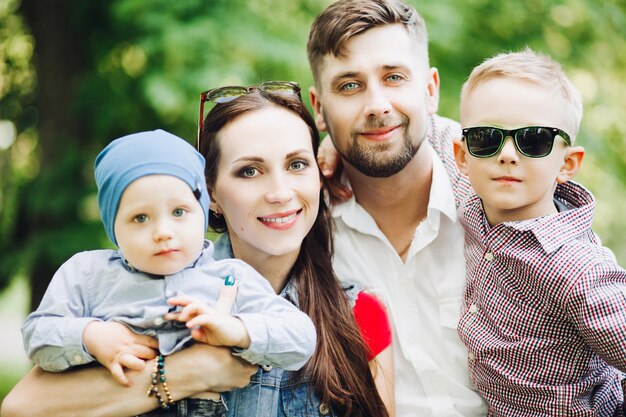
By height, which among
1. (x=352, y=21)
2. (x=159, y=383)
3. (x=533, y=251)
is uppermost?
(x=352, y=21)

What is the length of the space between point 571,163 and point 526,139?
0.24 metres

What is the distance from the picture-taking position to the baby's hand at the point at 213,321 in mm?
2029

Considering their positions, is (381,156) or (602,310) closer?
(602,310)

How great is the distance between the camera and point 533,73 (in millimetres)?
2363

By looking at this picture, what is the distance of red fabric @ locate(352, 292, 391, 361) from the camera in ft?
8.71

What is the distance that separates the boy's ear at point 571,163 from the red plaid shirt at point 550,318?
0.42 ft

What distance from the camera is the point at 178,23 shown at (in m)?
4.91

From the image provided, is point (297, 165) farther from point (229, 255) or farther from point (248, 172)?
point (229, 255)

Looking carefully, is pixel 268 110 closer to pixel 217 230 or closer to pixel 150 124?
pixel 217 230

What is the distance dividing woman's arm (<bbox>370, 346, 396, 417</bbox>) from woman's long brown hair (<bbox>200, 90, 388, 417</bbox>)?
51 millimetres

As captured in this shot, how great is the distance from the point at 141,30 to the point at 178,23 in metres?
0.37

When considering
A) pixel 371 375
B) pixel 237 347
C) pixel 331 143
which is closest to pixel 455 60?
pixel 331 143

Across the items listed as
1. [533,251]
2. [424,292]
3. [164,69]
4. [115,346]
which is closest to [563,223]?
[533,251]

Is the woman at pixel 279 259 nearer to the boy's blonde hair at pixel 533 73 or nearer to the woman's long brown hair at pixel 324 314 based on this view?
the woman's long brown hair at pixel 324 314
